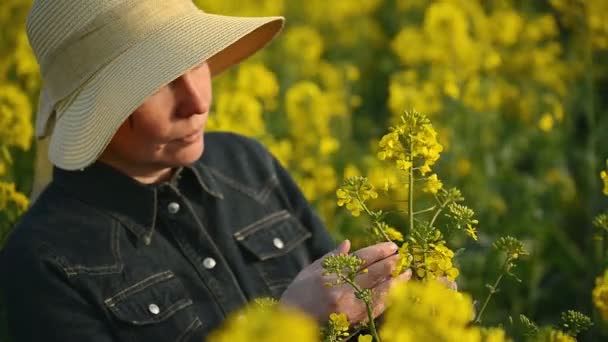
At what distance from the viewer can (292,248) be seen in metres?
2.38

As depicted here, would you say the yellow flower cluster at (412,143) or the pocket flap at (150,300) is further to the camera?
the pocket flap at (150,300)

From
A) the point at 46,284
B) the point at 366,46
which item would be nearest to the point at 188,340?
the point at 46,284

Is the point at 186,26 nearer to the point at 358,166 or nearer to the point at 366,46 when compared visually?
the point at 358,166

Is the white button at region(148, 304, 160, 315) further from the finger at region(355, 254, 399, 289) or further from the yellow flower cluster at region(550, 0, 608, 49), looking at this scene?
the yellow flower cluster at region(550, 0, 608, 49)

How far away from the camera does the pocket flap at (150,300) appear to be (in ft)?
6.63

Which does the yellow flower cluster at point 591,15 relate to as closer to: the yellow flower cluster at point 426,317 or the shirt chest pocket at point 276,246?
the shirt chest pocket at point 276,246

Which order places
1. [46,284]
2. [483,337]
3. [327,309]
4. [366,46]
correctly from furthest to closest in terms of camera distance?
[366,46] → [46,284] → [327,309] → [483,337]

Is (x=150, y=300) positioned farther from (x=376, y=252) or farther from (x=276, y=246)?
(x=376, y=252)

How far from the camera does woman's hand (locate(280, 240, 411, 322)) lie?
162 centimetres

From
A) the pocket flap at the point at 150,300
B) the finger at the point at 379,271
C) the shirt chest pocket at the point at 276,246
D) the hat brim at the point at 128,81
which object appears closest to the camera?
the finger at the point at 379,271

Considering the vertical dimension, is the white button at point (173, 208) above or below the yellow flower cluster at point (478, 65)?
above

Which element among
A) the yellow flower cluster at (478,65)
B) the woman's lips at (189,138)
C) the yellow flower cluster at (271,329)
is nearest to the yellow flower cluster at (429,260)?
the yellow flower cluster at (271,329)

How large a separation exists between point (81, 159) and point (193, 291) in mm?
404

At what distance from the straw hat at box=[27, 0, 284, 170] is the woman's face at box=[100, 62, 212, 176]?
0.16 ft
